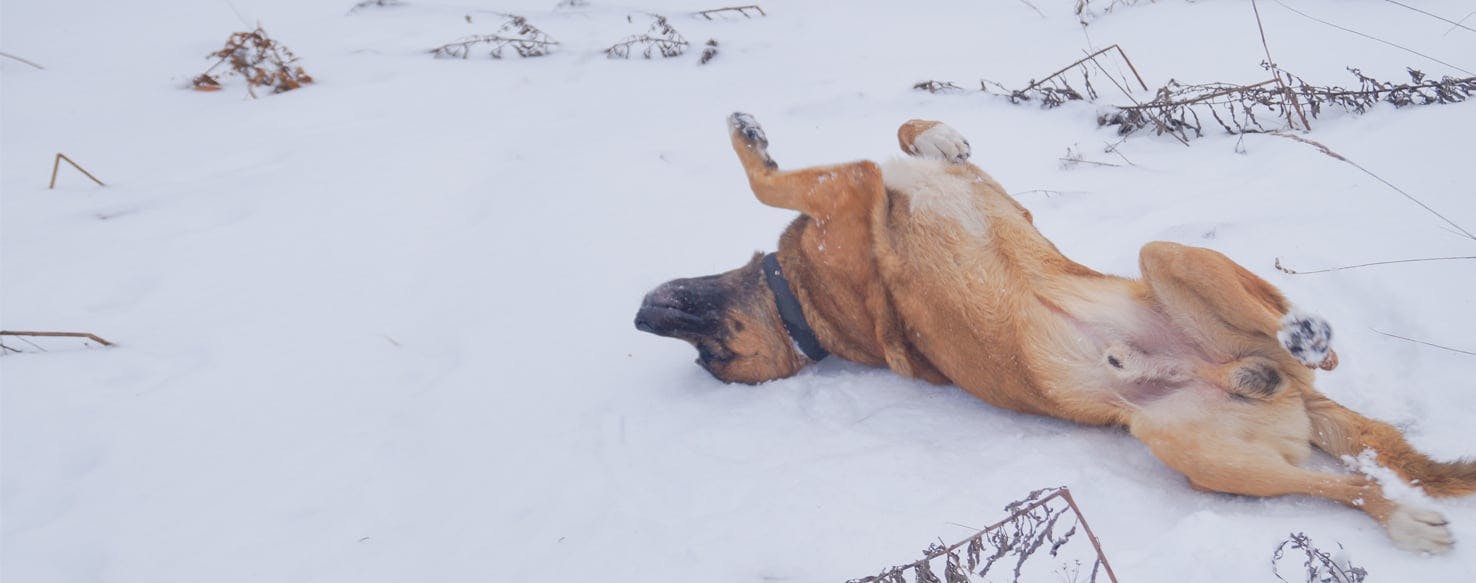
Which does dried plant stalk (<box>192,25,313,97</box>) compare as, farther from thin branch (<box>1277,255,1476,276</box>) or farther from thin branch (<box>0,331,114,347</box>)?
thin branch (<box>1277,255,1476,276</box>)

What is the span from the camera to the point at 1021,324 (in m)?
3.02

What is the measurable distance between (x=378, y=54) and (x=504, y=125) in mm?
1800

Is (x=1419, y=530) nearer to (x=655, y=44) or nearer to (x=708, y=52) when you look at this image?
(x=708, y=52)

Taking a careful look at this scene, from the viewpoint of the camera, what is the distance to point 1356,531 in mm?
2242

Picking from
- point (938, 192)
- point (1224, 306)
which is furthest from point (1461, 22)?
point (938, 192)

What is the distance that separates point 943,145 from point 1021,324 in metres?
0.95

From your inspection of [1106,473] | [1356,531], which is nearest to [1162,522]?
[1106,473]

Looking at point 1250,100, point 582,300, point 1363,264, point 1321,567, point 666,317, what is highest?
point 1250,100

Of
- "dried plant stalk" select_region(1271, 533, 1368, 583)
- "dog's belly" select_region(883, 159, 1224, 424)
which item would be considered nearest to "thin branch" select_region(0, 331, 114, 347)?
"dog's belly" select_region(883, 159, 1224, 424)

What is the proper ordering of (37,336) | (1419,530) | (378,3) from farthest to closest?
(378,3) → (37,336) → (1419,530)

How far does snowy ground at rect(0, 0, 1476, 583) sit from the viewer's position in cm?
245

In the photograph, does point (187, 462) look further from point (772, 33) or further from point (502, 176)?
point (772, 33)

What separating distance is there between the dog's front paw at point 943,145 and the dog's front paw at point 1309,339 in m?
1.42

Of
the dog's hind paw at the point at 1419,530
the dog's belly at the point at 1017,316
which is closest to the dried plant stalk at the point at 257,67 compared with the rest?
the dog's belly at the point at 1017,316
